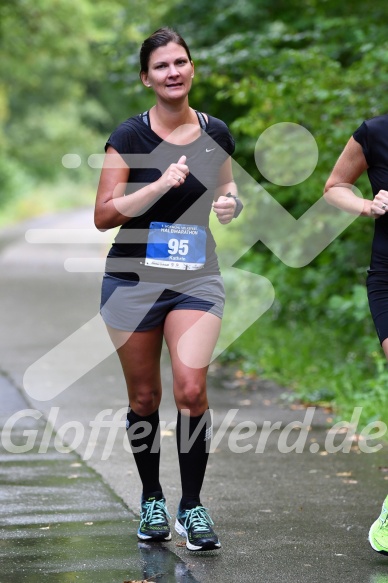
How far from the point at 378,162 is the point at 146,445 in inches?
62.3

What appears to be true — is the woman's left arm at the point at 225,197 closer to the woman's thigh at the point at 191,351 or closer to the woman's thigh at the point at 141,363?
the woman's thigh at the point at 191,351

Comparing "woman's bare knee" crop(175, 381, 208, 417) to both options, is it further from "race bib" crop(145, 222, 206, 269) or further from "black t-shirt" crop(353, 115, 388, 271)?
"black t-shirt" crop(353, 115, 388, 271)

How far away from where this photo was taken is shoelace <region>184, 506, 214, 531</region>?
475cm

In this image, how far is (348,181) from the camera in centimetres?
479

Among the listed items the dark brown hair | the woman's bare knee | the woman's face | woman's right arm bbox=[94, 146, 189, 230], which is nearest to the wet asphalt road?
the woman's bare knee

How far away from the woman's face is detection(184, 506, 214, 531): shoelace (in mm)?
1748

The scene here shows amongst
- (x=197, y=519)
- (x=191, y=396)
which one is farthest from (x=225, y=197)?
(x=197, y=519)

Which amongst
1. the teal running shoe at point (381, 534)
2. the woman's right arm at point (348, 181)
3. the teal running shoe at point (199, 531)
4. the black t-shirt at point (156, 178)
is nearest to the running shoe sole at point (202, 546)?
the teal running shoe at point (199, 531)

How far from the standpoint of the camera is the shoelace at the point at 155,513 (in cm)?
492

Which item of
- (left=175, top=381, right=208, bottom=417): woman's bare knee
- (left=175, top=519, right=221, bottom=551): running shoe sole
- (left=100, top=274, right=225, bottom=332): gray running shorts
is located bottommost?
(left=175, top=519, right=221, bottom=551): running shoe sole

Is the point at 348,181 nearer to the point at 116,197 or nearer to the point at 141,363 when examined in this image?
the point at 116,197

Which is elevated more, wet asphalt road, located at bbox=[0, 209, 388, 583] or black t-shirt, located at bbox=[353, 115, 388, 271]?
black t-shirt, located at bbox=[353, 115, 388, 271]

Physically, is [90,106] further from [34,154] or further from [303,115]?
[303,115]

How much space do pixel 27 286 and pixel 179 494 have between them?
11.5 metres
